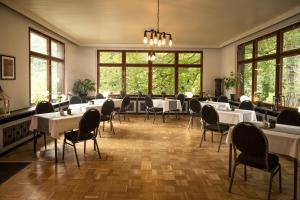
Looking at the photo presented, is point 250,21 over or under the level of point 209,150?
over

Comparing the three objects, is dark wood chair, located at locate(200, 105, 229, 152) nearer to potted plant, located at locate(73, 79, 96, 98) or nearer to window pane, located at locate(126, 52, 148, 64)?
potted plant, located at locate(73, 79, 96, 98)

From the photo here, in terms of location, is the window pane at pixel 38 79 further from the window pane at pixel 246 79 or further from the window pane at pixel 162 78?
the window pane at pixel 246 79

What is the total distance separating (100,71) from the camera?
35.8 feet

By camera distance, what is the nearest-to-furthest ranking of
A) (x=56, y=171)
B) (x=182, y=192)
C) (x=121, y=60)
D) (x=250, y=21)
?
(x=182, y=192) < (x=56, y=171) < (x=250, y=21) < (x=121, y=60)

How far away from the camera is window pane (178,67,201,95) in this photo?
10973 mm

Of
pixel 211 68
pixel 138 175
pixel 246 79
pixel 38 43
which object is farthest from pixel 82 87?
pixel 138 175

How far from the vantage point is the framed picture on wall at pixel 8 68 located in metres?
5.30

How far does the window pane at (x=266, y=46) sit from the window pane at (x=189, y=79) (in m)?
3.46

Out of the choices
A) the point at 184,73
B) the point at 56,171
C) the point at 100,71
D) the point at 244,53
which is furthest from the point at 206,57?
the point at 56,171

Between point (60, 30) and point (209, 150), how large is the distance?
17.8 feet

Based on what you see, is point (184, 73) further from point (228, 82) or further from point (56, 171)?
point (56, 171)

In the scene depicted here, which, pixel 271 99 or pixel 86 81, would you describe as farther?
pixel 86 81

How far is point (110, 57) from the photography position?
429 inches

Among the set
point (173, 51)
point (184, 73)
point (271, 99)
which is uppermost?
point (173, 51)
